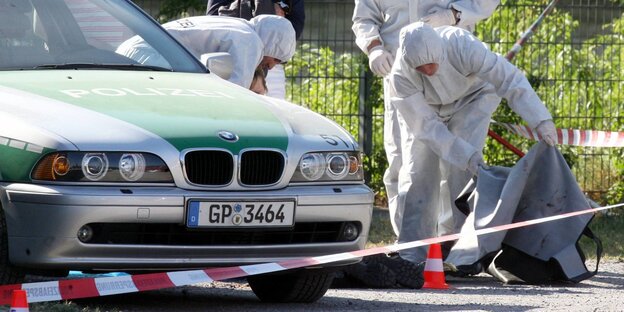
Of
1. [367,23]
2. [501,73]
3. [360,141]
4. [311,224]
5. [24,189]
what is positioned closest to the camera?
[24,189]

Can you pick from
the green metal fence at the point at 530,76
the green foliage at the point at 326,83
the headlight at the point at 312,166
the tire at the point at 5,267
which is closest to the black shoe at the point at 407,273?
the headlight at the point at 312,166

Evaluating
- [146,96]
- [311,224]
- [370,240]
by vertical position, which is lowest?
[370,240]

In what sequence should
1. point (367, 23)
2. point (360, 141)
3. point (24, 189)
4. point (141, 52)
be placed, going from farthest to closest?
point (360, 141), point (367, 23), point (141, 52), point (24, 189)

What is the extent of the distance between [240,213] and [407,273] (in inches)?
70.2

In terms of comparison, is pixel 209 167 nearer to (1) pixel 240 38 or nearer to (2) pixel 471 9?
(1) pixel 240 38

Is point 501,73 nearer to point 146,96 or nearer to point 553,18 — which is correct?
point 146,96

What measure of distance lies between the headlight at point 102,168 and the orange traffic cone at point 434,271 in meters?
2.15

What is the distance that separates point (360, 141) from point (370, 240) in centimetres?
292

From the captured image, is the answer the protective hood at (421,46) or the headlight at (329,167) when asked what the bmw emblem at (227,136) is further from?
the protective hood at (421,46)

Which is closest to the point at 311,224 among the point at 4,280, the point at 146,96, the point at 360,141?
the point at 146,96

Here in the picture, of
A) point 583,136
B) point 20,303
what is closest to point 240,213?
point 20,303

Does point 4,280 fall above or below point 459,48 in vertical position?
below

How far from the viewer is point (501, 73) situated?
823 cm

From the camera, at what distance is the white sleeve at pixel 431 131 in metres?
8.21
